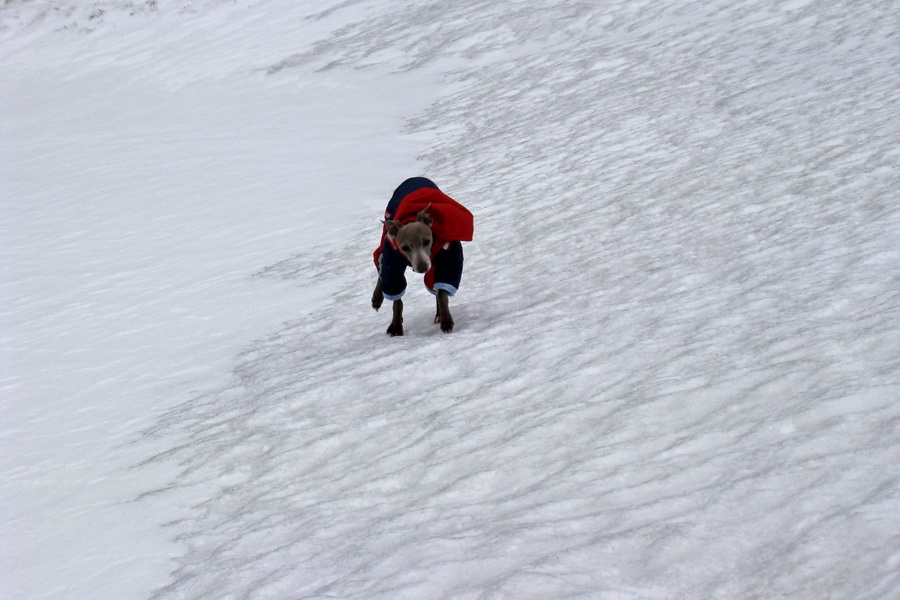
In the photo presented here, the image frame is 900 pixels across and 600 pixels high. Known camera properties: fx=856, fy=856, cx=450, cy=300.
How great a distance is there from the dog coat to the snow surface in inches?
16.9

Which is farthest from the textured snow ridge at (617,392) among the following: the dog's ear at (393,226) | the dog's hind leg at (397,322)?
the dog's ear at (393,226)

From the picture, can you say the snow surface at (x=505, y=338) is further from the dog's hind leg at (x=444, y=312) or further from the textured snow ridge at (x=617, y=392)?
the dog's hind leg at (x=444, y=312)

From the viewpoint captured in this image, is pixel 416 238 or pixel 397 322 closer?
pixel 416 238

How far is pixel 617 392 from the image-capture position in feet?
14.7

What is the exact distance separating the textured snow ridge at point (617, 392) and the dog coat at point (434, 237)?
44 centimetres

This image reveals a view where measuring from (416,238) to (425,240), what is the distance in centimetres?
6

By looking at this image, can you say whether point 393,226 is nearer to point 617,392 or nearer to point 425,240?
point 425,240

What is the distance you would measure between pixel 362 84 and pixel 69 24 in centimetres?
1045

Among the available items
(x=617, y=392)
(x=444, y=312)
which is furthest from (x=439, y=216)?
(x=617, y=392)

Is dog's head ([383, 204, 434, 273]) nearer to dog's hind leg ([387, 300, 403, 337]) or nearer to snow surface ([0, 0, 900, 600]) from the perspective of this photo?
snow surface ([0, 0, 900, 600])

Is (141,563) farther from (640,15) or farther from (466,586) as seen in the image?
(640,15)

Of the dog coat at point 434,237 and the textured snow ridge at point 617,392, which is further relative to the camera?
the dog coat at point 434,237

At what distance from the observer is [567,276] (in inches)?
269

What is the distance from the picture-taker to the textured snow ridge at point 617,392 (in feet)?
10.00
